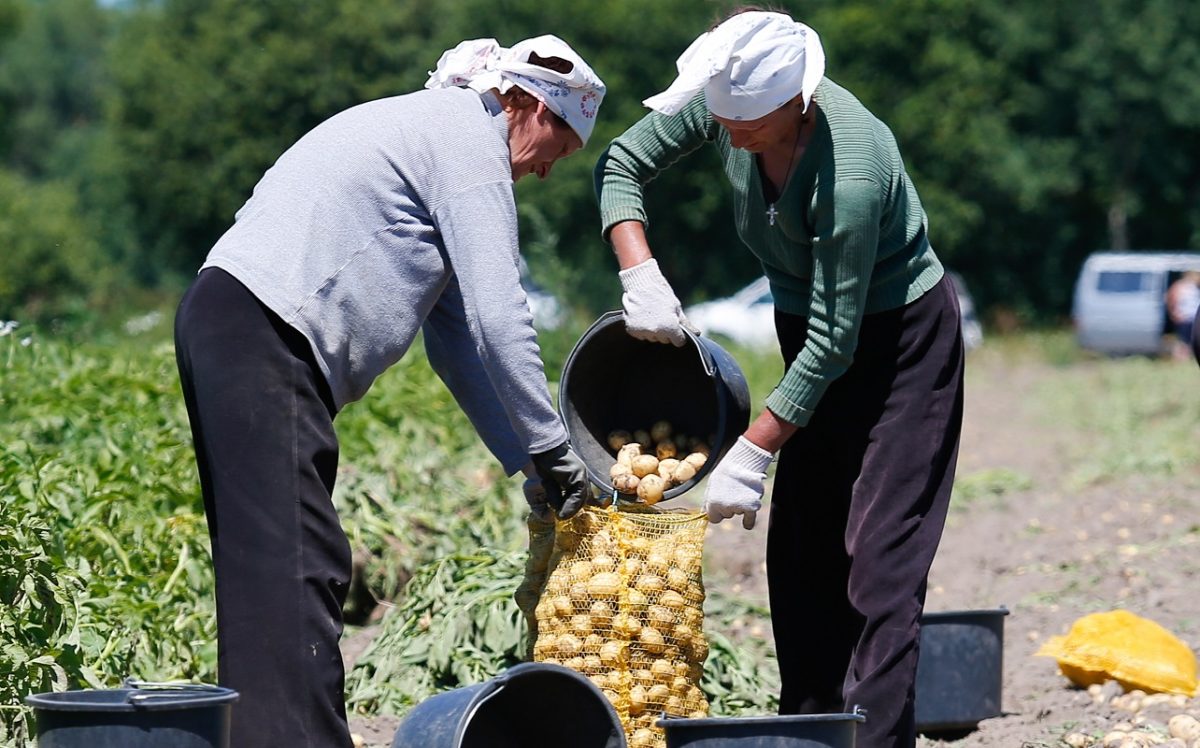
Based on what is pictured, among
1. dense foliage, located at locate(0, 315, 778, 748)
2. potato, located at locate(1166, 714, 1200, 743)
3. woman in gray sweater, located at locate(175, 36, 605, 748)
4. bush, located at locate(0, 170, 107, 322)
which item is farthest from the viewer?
bush, located at locate(0, 170, 107, 322)

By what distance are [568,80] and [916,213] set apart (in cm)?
86

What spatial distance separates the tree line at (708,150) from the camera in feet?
108

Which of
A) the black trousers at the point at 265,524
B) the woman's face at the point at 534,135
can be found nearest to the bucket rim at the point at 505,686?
the black trousers at the point at 265,524

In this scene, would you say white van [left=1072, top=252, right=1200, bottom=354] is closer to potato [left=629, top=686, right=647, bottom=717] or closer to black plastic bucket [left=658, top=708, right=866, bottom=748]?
potato [left=629, top=686, right=647, bottom=717]

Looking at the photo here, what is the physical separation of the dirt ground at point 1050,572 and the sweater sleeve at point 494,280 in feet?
4.37

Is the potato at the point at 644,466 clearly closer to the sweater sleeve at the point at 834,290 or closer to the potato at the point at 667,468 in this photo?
the potato at the point at 667,468

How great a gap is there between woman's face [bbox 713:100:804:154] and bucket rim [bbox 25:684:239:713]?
1518mm

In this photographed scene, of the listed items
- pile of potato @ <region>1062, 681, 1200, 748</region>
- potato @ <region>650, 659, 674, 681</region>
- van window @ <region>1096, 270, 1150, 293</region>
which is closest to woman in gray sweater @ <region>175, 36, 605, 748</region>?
potato @ <region>650, 659, 674, 681</region>

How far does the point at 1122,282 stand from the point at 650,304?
75.2ft

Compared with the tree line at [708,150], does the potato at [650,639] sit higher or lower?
higher

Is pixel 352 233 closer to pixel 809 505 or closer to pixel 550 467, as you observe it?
pixel 550 467

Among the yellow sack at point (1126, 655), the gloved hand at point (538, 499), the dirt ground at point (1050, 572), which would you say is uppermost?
the gloved hand at point (538, 499)

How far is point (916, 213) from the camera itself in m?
3.59

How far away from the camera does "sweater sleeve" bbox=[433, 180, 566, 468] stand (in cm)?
313
